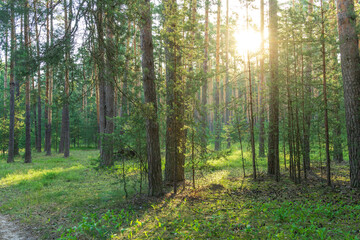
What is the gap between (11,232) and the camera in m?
5.28

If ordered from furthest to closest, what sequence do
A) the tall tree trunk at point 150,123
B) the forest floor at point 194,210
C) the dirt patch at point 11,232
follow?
the tall tree trunk at point 150,123 → the dirt patch at point 11,232 → the forest floor at point 194,210

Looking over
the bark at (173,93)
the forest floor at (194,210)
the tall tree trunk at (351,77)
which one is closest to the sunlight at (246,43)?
the bark at (173,93)

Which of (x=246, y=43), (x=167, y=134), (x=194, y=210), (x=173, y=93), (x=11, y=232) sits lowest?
(x=11, y=232)

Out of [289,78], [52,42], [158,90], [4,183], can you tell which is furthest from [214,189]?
[4,183]

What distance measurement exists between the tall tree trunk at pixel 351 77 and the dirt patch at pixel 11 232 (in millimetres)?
8376

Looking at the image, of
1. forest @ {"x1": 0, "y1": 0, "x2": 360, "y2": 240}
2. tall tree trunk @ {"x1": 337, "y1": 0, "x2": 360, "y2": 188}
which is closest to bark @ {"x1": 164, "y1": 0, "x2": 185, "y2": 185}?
forest @ {"x1": 0, "y1": 0, "x2": 360, "y2": 240}

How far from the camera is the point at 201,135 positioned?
767cm

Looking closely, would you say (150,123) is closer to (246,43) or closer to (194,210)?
(194,210)

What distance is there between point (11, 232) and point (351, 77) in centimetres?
953

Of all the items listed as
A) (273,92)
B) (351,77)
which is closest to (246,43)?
(273,92)

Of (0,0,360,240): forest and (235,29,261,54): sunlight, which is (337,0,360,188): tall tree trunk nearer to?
(0,0,360,240): forest

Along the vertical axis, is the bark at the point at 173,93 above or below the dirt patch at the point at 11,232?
above

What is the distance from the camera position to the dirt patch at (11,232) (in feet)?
16.5

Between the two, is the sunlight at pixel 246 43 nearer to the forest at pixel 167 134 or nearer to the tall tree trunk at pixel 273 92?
the forest at pixel 167 134
